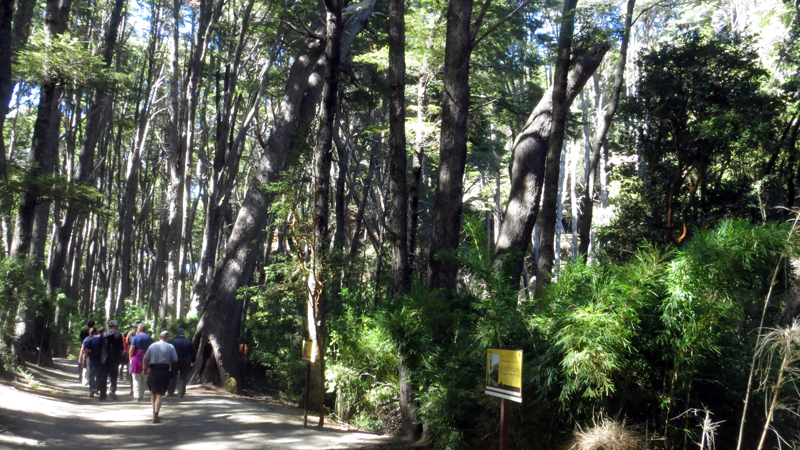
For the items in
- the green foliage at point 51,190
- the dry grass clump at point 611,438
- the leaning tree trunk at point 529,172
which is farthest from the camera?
the green foliage at point 51,190

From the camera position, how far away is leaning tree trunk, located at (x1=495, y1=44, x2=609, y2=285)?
36.7 ft

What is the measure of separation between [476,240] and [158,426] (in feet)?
21.6

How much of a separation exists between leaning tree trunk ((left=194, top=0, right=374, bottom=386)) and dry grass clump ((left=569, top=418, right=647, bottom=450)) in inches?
483

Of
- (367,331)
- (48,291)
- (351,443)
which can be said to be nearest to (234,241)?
(48,291)

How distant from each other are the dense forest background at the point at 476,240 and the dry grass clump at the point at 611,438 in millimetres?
31

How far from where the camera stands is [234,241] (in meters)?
17.1

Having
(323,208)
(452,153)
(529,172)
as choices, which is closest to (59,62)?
(323,208)

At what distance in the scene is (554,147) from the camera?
1177cm

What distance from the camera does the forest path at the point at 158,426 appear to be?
8.46m

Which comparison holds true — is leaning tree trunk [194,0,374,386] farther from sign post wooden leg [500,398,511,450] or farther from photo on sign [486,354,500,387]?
sign post wooden leg [500,398,511,450]

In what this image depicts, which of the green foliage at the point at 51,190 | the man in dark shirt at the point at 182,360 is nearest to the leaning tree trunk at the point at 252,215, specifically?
the man in dark shirt at the point at 182,360

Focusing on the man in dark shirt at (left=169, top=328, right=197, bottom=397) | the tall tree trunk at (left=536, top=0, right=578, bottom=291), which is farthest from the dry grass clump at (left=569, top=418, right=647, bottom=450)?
the man in dark shirt at (left=169, top=328, right=197, bottom=397)

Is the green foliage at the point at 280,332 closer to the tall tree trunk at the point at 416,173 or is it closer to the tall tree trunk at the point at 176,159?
the tall tree trunk at the point at 416,173

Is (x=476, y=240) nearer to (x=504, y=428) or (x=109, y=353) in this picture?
(x=504, y=428)
